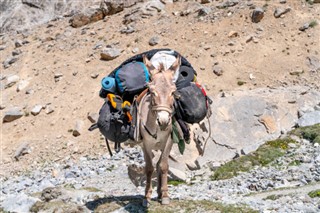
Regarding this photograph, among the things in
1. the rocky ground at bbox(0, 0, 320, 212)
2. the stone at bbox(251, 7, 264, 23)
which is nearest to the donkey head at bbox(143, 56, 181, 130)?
the rocky ground at bbox(0, 0, 320, 212)

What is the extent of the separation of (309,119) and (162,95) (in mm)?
11223

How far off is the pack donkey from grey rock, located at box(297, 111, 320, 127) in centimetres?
960

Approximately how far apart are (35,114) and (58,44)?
6.31m

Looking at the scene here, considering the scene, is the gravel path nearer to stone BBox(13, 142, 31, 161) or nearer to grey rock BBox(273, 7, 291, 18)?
stone BBox(13, 142, 31, 161)

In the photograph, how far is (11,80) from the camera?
2698cm

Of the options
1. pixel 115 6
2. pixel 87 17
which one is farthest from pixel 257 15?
pixel 87 17

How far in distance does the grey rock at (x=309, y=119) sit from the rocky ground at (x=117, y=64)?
0.50 m

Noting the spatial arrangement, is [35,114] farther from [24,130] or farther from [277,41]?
[277,41]

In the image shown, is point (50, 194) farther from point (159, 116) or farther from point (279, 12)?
point (279, 12)

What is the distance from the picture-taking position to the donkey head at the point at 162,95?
870 cm

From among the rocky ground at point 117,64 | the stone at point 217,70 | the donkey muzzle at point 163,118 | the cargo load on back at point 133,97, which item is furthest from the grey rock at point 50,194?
the stone at point 217,70

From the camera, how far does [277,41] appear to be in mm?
24656

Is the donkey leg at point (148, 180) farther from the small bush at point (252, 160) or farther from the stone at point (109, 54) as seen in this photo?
the stone at point (109, 54)

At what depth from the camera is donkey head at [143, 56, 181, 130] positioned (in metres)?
8.70
